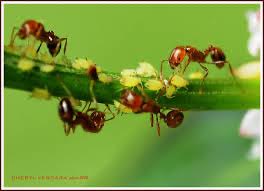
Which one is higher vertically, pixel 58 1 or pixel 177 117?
pixel 58 1

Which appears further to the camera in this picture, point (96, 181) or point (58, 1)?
point (96, 181)

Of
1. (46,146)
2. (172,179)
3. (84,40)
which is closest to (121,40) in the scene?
(84,40)

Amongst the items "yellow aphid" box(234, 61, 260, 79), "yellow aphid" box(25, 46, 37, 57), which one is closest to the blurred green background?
"yellow aphid" box(234, 61, 260, 79)

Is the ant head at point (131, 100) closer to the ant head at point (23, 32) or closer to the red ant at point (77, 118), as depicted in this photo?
the red ant at point (77, 118)

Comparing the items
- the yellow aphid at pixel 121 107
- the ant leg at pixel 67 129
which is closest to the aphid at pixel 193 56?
the yellow aphid at pixel 121 107

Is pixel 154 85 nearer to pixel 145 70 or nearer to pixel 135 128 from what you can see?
pixel 145 70

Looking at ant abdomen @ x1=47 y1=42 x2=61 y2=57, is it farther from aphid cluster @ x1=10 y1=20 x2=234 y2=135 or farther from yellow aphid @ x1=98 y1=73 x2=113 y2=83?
yellow aphid @ x1=98 y1=73 x2=113 y2=83

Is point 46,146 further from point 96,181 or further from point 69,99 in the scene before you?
point 69,99
